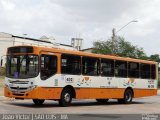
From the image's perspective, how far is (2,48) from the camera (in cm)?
9531

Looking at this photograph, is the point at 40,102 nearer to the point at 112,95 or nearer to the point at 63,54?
the point at 63,54

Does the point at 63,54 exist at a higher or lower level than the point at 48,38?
lower

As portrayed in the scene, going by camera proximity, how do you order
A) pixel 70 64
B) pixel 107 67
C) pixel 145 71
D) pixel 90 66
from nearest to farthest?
pixel 70 64 → pixel 90 66 → pixel 107 67 → pixel 145 71

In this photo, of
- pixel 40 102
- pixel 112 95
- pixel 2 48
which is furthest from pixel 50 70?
pixel 2 48

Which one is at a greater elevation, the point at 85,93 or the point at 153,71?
the point at 153,71

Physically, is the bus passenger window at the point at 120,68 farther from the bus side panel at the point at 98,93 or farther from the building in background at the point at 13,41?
the building in background at the point at 13,41

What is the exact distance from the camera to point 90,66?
80.1 feet

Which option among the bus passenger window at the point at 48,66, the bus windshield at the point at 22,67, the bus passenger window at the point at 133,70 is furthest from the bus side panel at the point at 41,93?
the bus passenger window at the point at 133,70

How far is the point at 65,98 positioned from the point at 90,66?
119 inches

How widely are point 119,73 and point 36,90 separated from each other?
8.05m

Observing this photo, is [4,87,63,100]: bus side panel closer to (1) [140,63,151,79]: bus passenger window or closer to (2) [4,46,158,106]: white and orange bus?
(2) [4,46,158,106]: white and orange bus

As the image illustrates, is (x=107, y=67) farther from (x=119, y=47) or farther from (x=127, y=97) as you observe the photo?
(x=119, y=47)

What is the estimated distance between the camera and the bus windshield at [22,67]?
20.8 metres

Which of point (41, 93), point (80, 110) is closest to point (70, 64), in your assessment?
point (41, 93)
